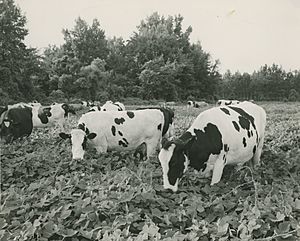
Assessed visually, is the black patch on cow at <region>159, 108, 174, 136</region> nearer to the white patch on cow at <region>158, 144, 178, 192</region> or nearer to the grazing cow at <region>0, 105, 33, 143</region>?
the white patch on cow at <region>158, 144, 178, 192</region>

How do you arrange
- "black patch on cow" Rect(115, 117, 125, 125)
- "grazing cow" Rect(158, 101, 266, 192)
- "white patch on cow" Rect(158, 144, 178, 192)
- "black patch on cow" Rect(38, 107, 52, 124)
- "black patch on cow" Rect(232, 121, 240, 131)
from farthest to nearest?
"black patch on cow" Rect(38, 107, 52, 124), "black patch on cow" Rect(115, 117, 125, 125), "black patch on cow" Rect(232, 121, 240, 131), "grazing cow" Rect(158, 101, 266, 192), "white patch on cow" Rect(158, 144, 178, 192)

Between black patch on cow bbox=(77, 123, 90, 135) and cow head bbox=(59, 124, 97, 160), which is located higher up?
black patch on cow bbox=(77, 123, 90, 135)

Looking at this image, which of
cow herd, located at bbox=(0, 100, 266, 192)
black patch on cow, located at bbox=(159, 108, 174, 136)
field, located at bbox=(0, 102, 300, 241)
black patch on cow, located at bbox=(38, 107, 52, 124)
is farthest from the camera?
black patch on cow, located at bbox=(38, 107, 52, 124)

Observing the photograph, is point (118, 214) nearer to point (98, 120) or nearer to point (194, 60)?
point (98, 120)

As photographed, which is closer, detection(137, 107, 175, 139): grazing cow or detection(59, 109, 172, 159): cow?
detection(59, 109, 172, 159): cow

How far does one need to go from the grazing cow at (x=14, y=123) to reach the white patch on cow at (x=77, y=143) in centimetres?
244

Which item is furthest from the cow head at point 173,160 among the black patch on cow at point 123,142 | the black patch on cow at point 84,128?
the black patch on cow at point 84,128

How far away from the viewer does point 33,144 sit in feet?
26.8

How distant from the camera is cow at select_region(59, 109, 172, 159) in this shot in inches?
283

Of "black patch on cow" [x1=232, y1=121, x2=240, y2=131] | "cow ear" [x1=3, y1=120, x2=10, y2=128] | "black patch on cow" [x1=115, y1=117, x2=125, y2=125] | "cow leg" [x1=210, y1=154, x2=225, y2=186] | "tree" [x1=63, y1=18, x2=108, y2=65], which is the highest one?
"tree" [x1=63, y1=18, x2=108, y2=65]

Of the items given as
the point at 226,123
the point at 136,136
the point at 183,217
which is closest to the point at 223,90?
the point at 136,136

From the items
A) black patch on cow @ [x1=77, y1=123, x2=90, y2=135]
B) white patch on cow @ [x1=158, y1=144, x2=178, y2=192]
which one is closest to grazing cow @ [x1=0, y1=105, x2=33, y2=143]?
black patch on cow @ [x1=77, y1=123, x2=90, y2=135]

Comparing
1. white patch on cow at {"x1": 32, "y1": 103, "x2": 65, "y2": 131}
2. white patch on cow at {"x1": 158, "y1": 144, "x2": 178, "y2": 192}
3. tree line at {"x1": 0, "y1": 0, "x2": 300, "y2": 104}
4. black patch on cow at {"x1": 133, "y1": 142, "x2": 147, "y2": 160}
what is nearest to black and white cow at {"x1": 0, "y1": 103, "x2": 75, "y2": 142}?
tree line at {"x1": 0, "y1": 0, "x2": 300, "y2": 104}

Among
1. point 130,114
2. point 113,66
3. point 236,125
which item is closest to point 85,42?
point 113,66
